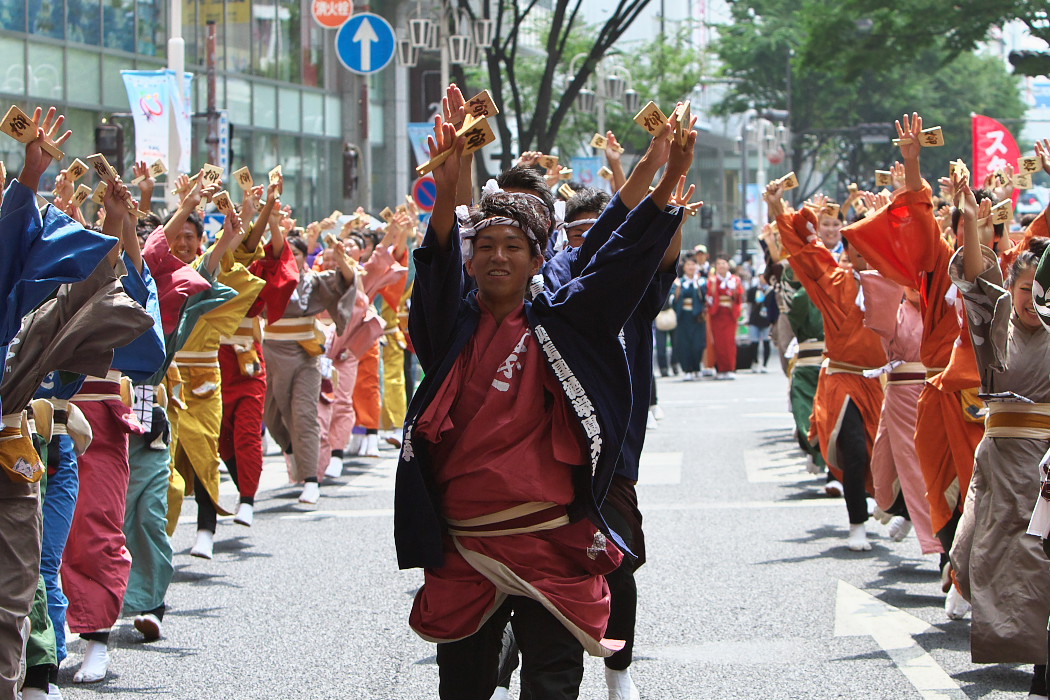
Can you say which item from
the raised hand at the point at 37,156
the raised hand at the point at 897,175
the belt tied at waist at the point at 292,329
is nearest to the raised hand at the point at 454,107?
the raised hand at the point at 37,156

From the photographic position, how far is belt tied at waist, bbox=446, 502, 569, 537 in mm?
4426

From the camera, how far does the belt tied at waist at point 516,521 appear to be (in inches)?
174

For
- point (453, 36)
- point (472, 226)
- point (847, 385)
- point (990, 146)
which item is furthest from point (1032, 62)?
point (472, 226)

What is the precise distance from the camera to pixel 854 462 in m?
9.90

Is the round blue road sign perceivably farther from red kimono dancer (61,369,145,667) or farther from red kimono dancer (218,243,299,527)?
red kimono dancer (61,369,145,667)

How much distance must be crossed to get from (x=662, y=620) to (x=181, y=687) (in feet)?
7.60

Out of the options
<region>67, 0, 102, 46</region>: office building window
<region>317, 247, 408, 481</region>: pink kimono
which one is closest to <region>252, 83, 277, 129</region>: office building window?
<region>67, 0, 102, 46</region>: office building window

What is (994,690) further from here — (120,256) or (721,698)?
(120,256)

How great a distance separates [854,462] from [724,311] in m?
Answer: 18.0

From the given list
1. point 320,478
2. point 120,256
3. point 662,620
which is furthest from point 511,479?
point 320,478

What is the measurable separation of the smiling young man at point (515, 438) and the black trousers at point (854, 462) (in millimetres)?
Result: 5541

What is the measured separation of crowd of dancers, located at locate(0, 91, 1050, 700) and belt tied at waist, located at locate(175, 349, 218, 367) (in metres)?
0.01

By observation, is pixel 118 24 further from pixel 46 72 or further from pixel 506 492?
pixel 506 492

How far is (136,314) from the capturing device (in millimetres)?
5504
